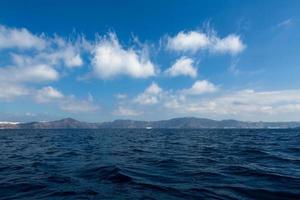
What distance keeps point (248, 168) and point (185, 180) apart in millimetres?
5768

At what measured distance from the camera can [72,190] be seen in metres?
11.8

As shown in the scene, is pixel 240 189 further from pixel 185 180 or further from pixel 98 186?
pixel 98 186

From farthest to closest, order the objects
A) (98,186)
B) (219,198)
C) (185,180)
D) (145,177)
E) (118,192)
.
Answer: (145,177)
(185,180)
(98,186)
(118,192)
(219,198)

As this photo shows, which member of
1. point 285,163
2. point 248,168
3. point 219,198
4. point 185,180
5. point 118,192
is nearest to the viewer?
point 219,198

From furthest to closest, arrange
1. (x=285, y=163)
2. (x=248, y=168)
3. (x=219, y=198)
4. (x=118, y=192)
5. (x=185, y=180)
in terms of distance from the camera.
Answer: (x=285, y=163), (x=248, y=168), (x=185, y=180), (x=118, y=192), (x=219, y=198)

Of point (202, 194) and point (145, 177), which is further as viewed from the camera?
point (145, 177)

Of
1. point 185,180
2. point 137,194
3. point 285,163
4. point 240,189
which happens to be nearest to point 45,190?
point 137,194

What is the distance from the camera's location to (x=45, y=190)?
11922mm

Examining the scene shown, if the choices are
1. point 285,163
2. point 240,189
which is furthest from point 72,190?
point 285,163

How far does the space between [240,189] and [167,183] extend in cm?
343

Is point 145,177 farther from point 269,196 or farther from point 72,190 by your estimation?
point 269,196

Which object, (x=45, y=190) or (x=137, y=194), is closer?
(x=137, y=194)

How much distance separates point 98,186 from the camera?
496 inches

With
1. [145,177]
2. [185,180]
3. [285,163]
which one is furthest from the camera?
[285,163]
